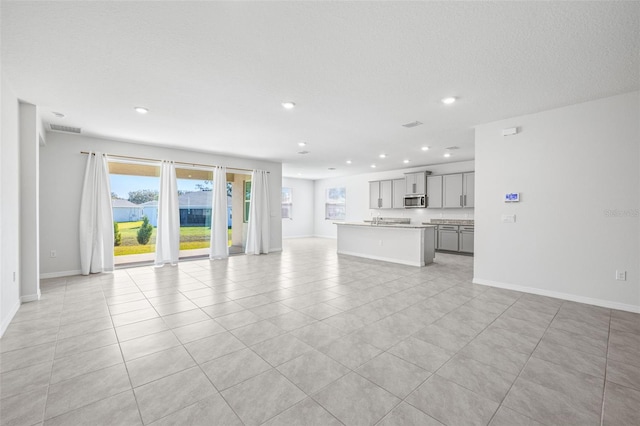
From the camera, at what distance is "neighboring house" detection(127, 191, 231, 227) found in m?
6.47

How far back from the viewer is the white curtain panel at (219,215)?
710cm

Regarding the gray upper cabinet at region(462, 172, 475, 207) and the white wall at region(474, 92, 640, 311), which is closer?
the white wall at region(474, 92, 640, 311)

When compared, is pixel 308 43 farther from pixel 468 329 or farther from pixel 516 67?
pixel 468 329

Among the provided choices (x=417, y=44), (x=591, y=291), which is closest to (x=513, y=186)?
(x=591, y=291)

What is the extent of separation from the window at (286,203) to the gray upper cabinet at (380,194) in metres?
3.68

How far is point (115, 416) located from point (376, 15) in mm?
3211

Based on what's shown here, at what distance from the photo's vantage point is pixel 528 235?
412 cm

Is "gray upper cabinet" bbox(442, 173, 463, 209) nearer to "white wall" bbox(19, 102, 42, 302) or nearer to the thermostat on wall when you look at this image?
the thermostat on wall

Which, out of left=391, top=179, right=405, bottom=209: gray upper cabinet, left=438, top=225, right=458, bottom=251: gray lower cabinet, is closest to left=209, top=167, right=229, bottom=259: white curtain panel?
left=391, top=179, right=405, bottom=209: gray upper cabinet

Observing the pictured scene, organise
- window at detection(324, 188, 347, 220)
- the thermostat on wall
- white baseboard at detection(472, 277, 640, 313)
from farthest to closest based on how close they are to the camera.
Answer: window at detection(324, 188, 347, 220) → the thermostat on wall → white baseboard at detection(472, 277, 640, 313)

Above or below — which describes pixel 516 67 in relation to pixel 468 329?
above

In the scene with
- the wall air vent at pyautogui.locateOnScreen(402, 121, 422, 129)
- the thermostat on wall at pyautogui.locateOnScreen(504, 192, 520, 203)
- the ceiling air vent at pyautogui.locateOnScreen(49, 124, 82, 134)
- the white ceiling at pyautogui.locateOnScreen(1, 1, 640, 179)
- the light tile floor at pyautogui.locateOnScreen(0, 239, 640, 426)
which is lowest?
the light tile floor at pyautogui.locateOnScreen(0, 239, 640, 426)

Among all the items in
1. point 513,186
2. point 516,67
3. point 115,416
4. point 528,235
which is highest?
point 516,67

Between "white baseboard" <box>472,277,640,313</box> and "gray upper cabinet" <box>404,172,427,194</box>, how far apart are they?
4604 millimetres
